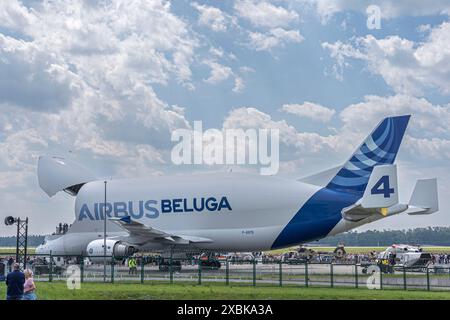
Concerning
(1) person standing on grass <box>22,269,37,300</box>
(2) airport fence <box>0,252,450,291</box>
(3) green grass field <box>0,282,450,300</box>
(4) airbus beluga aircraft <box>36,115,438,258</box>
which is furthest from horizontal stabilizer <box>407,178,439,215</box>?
(1) person standing on grass <box>22,269,37,300</box>

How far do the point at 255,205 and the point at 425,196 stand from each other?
11064 mm

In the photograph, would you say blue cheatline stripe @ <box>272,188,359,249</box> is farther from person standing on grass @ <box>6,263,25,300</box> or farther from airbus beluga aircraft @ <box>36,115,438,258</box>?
person standing on grass @ <box>6,263,25,300</box>

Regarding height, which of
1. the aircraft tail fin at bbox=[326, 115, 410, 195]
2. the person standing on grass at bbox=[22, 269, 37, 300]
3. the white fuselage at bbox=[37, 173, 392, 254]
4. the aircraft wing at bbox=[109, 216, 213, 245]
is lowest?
the person standing on grass at bbox=[22, 269, 37, 300]

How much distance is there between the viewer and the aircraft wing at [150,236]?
4950cm

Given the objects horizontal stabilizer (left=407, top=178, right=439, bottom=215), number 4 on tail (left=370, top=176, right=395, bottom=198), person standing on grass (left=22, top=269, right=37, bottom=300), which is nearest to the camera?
person standing on grass (left=22, top=269, right=37, bottom=300)

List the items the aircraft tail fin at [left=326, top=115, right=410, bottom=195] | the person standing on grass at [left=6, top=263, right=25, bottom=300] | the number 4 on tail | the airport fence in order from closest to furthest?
the person standing on grass at [left=6, top=263, right=25, bottom=300]
the airport fence
the number 4 on tail
the aircraft tail fin at [left=326, top=115, right=410, bottom=195]

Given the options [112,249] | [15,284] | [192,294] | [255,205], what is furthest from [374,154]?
[15,284]

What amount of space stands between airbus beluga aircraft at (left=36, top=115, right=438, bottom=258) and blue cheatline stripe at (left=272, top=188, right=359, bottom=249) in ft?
0.21

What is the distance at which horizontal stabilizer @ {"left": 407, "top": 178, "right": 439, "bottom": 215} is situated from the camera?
144 ft

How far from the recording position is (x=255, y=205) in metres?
48.3

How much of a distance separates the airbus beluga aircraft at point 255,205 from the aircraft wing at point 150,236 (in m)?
0.07

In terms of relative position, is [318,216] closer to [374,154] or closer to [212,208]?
[374,154]
